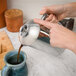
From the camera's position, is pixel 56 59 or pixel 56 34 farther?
pixel 56 59

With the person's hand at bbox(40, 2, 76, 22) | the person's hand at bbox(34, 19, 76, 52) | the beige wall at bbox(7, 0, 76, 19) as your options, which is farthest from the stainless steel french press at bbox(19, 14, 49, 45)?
the beige wall at bbox(7, 0, 76, 19)

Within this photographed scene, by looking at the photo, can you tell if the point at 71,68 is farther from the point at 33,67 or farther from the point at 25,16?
the point at 25,16

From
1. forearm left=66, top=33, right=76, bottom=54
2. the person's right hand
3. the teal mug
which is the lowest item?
the teal mug

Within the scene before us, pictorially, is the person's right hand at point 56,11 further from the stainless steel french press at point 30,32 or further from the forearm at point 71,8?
the stainless steel french press at point 30,32

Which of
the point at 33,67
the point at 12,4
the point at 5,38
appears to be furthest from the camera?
the point at 12,4

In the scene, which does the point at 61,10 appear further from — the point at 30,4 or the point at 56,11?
the point at 30,4

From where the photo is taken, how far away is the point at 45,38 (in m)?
0.45

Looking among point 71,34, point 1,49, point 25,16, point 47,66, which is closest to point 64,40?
point 71,34

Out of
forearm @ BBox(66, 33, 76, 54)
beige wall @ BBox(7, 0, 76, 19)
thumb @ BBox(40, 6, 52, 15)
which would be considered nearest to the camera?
forearm @ BBox(66, 33, 76, 54)

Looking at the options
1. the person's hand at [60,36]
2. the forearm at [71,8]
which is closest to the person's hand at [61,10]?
the forearm at [71,8]

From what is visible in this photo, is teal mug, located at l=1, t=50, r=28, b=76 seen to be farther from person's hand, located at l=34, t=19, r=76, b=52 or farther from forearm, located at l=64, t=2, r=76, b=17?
forearm, located at l=64, t=2, r=76, b=17

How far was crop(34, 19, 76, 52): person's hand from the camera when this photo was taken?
0.41 m

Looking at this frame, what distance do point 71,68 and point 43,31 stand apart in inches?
8.0

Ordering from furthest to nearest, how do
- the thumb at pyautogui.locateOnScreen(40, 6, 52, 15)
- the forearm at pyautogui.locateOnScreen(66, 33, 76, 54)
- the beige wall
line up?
the beige wall < the thumb at pyautogui.locateOnScreen(40, 6, 52, 15) < the forearm at pyautogui.locateOnScreen(66, 33, 76, 54)
